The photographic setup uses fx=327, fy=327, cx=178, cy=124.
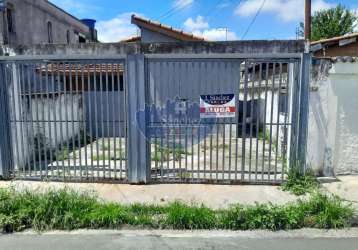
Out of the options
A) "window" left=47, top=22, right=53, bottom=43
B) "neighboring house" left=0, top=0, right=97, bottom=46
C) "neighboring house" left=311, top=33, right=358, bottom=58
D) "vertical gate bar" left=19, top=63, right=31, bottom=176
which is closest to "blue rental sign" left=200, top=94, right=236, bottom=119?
"vertical gate bar" left=19, top=63, right=31, bottom=176

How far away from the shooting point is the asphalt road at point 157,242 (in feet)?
12.2

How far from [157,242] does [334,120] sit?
392 cm

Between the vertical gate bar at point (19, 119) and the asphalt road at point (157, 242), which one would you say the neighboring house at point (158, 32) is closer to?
the vertical gate bar at point (19, 119)

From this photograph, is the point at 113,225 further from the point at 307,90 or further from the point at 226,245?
the point at 307,90

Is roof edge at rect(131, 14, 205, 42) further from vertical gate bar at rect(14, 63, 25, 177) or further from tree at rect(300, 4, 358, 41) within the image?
tree at rect(300, 4, 358, 41)

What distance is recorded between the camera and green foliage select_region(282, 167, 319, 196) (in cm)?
534

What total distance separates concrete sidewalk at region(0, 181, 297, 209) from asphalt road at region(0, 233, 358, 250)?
0.92m

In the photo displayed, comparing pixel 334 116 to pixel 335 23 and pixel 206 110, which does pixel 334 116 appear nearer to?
pixel 206 110

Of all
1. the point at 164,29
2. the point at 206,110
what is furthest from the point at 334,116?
the point at 164,29

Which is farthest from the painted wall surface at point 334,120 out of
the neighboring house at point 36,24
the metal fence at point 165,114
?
the neighboring house at point 36,24

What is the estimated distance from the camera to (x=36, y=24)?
55.5 ft

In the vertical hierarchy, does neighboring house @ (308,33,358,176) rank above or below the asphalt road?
above

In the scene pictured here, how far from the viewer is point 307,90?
5512mm

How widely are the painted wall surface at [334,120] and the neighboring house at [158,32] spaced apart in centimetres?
784
